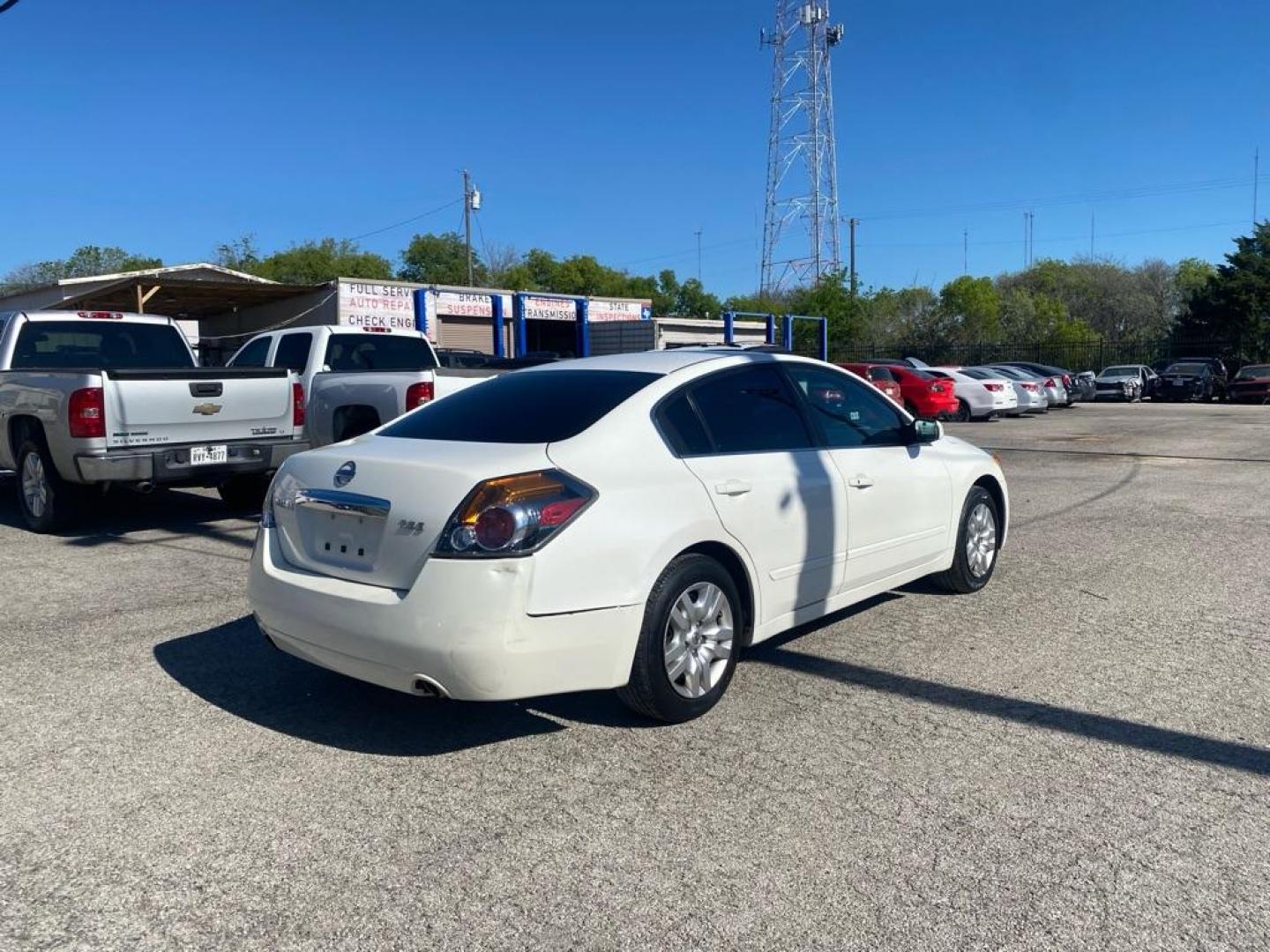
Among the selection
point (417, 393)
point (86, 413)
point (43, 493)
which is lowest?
point (43, 493)

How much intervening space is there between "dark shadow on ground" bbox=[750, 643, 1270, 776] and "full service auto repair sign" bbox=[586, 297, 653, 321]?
31.0 meters

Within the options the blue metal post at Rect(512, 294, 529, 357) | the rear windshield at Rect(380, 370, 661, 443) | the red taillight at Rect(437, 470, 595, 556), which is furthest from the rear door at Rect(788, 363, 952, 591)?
the blue metal post at Rect(512, 294, 529, 357)

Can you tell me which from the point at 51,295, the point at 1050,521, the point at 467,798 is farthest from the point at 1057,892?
the point at 51,295

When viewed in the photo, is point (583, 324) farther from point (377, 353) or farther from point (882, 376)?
point (377, 353)

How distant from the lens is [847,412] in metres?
5.68

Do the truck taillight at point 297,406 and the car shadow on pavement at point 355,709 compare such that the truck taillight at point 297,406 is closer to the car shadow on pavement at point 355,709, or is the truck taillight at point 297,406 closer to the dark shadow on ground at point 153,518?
the dark shadow on ground at point 153,518

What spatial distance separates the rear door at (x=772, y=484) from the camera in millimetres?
4582

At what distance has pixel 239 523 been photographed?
368 inches

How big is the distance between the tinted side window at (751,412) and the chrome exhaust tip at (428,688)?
1.64 meters

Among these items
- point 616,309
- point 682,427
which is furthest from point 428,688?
point 616,309

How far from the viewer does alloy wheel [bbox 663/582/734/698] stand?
168 inches

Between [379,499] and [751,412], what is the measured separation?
6.13 feet

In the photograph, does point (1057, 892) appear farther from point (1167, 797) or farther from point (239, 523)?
point (239, 523)

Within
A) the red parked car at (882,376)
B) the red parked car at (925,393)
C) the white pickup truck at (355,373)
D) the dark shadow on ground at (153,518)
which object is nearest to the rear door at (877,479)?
the white pickup truck at (355,373)
